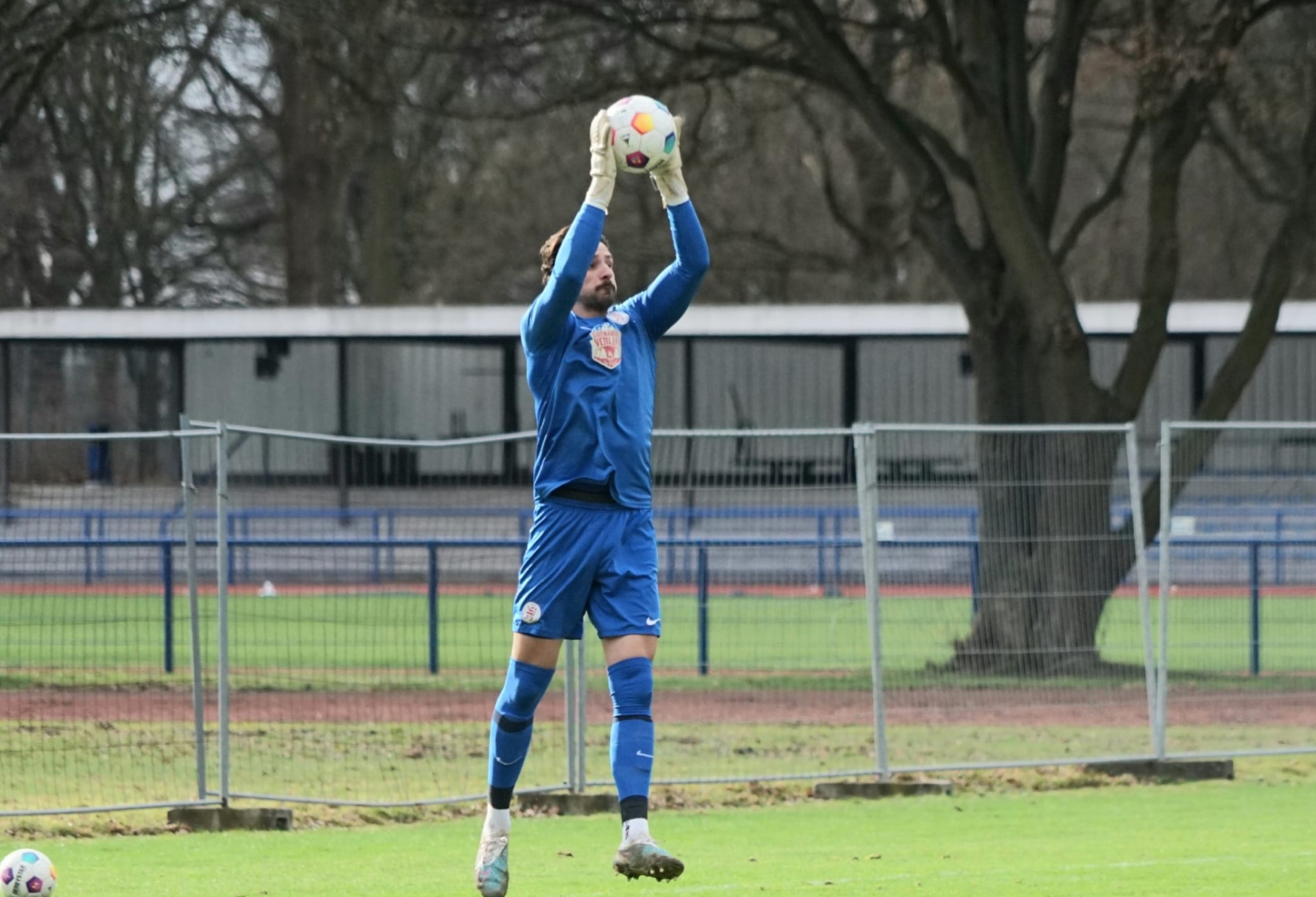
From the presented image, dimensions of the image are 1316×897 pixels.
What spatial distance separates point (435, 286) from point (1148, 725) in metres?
30.5

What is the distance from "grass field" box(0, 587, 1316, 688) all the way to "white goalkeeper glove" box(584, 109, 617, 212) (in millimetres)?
5295

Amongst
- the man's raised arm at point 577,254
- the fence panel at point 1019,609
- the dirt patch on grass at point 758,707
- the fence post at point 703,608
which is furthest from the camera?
the fence post at point 703,608

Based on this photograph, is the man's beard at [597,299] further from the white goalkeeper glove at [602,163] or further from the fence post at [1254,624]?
the fence post at [1254,624]

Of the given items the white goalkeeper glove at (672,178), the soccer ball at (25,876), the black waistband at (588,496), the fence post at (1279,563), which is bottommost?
the soccer ball at (25,876)

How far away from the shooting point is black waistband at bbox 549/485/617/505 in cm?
670

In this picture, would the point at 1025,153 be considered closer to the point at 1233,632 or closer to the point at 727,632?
the point at 1233,632

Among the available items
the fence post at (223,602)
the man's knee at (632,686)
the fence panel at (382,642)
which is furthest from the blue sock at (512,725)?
the fence panel at (382,642)

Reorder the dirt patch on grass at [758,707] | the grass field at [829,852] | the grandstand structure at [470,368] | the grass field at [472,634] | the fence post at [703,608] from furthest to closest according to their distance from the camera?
1. the grandstand structure at [470,368]
2. the fence post at [703,608]
3. the dirt patch on grass at [758,707]
4. the grass field at [472,634]
5. the grass field at [829,852]

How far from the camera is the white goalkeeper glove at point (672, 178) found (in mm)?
6781

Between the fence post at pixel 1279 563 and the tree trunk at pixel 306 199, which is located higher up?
the tree trunk at pixel 306 199

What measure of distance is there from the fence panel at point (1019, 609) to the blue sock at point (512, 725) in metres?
5.01

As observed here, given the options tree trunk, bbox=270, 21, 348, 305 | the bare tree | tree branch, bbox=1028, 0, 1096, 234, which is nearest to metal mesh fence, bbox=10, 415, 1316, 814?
the bare tree

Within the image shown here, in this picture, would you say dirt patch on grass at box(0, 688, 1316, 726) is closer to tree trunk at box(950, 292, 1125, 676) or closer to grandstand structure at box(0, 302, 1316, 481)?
tree trunk at box(950, 292, 1125, 676)

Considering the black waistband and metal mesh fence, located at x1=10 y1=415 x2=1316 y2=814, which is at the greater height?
the black waistband
